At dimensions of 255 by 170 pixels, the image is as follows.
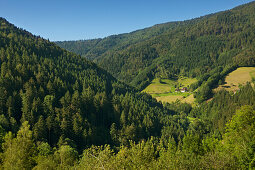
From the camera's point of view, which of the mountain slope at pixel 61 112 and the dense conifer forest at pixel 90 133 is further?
the mountain slope at pixel 61 112

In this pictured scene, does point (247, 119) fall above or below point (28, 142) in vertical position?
below

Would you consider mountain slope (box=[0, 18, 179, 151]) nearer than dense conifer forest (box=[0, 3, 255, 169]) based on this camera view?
No

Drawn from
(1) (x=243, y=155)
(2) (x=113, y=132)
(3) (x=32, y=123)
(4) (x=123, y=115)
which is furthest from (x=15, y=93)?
(1) (x=243, y=155)

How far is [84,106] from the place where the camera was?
11238 centimetres

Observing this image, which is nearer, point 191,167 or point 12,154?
point 191,167

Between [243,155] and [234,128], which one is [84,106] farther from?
[243,155]

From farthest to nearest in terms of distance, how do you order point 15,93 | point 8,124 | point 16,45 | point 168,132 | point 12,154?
point 16,45 → point 168,132 → point 15,93 → point 8,124 → point 12,154

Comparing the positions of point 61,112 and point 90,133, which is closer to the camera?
point 90,133

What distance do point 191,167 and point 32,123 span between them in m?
76.4

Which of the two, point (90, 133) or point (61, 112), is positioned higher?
point (61, 112)

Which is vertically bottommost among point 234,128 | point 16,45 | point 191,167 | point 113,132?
point 113,132

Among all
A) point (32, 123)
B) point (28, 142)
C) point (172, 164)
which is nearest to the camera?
point (172, 164)

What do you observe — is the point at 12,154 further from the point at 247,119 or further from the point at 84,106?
the point at 84,106

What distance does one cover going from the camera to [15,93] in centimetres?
9244
